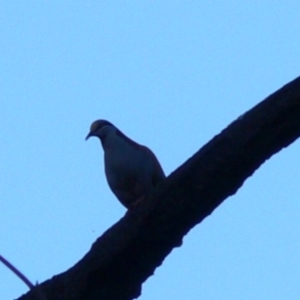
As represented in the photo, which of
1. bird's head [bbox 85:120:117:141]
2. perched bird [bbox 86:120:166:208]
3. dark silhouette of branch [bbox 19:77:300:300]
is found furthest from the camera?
bird's head [bbox 85:120:117:141]

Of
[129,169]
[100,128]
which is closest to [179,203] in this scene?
[129,169]

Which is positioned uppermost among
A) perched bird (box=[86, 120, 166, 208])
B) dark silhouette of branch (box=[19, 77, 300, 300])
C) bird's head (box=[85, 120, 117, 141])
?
bird's head (box=[85, 120, 117, 141])

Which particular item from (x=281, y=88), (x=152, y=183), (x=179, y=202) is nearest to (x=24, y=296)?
(x=179, y=202)

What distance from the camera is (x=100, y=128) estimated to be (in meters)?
6.53

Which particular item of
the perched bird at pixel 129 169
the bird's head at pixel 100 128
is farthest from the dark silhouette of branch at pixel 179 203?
the bird's head at pixel 100 128

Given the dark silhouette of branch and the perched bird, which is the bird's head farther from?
the dark silhouette of branch

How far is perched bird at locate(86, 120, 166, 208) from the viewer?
586 cm

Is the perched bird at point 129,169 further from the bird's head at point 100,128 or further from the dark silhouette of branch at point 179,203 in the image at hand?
the dark silhouette of branch at point 179,203

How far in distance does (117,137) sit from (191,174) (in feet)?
10.5

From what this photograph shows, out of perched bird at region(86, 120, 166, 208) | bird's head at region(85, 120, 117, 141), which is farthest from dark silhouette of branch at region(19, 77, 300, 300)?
bird's head at region(85, 120, 117, 141)

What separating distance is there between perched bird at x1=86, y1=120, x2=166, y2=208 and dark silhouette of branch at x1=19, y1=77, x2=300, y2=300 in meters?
2.56

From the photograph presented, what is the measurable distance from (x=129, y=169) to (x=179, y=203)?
2893mm

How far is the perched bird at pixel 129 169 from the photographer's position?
586 centimetres

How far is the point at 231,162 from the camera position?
9.59ft
